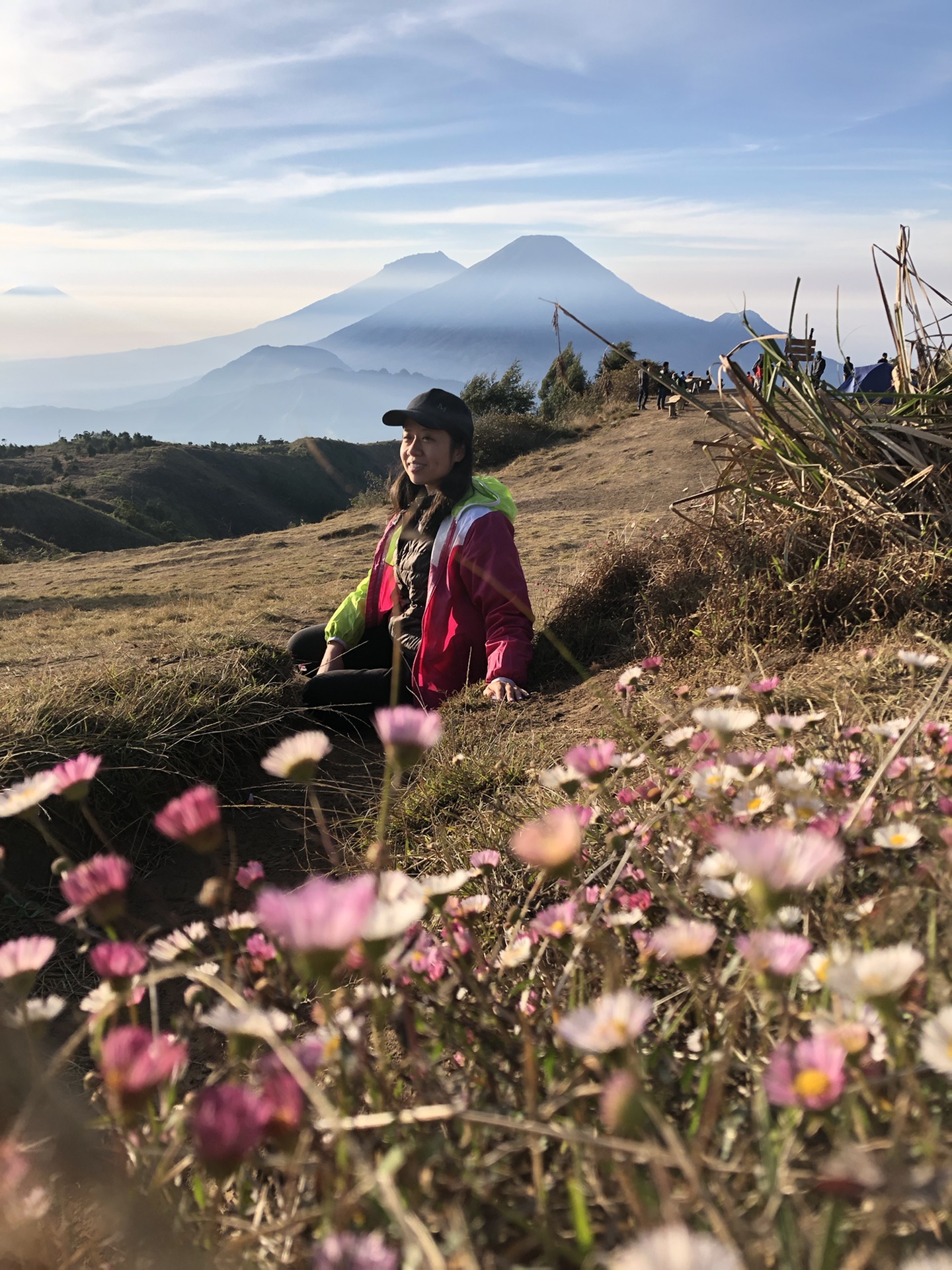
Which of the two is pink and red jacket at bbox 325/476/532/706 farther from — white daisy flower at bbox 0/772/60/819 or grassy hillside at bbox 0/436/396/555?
grassy hillside at bbox 0/436/396/555

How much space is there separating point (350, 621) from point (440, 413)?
1105mm

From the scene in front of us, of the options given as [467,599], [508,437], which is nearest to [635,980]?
[467,599]

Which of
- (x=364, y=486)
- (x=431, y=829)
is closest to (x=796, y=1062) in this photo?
(x=431, y=829)

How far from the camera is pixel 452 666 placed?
369 centimetres

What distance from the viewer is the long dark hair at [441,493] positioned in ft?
12.6

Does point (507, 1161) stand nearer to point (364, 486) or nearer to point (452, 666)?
point (452, 666)

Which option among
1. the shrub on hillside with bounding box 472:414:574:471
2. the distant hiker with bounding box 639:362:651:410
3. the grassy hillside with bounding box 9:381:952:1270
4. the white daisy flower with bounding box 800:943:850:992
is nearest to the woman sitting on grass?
the grassy hillside with bounding box 9:381:952:1270

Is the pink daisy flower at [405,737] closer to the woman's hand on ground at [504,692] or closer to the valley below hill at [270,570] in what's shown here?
the valley below hill at [270,570]

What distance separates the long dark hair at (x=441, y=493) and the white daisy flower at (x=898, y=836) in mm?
2975

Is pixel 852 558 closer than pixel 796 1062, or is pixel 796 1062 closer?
pixel 796 1062

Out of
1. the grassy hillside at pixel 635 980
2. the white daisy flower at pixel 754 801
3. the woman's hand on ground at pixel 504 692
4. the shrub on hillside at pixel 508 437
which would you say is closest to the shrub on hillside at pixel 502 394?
the shrub on hillside at pixel 508 437

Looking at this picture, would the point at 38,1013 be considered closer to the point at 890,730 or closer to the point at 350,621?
the point at 890,730

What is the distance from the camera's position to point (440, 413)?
373 centimetres

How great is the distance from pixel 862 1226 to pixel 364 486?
8659 centimetres
